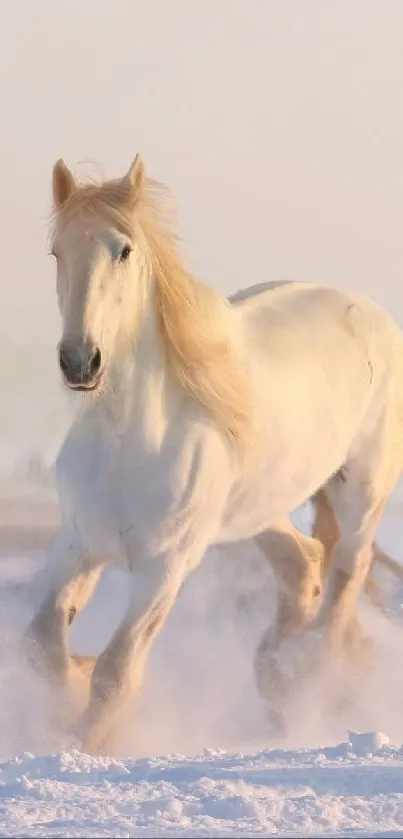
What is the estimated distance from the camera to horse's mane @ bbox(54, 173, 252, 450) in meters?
4.85

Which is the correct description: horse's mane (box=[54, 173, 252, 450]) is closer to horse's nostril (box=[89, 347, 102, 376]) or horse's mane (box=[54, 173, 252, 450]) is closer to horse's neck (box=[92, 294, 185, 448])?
horse's neck (box=[92, 294, 185, 448])

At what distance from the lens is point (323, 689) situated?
6734mm

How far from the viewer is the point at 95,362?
14.8 feet

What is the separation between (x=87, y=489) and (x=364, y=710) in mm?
2448

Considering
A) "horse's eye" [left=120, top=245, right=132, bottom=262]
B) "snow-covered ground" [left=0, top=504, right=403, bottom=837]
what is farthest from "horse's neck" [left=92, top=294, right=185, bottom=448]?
"snow-covered ground" [left=0, top=504, right=403, bottom=837]

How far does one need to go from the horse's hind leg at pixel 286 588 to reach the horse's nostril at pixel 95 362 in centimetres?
242

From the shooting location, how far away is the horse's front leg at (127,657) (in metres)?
4.96

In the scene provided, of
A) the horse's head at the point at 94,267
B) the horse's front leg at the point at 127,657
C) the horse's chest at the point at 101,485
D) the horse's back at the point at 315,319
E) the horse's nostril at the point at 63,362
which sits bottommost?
the horse's front leg at the point at 127,657

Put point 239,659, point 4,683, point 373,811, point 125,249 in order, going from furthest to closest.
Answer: point 239,659
point 4,683
point 125,249
point 373,811

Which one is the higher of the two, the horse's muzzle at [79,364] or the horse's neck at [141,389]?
the horse's muzzle at [79,364]

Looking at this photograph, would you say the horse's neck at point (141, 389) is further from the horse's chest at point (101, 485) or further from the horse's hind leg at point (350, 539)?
the horse's hind leg at point (350, 539)

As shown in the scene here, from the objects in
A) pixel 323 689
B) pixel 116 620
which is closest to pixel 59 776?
pixel 323 689

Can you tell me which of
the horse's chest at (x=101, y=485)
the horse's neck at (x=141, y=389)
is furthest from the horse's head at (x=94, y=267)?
the horse's chest at (x=101, y=485)

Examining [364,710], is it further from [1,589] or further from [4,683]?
[1,589]
